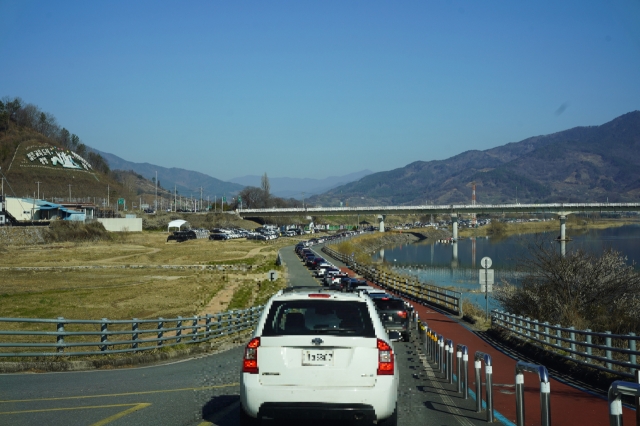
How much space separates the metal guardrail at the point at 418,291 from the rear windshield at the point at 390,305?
8844 millimetres

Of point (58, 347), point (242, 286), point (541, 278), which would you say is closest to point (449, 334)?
point (541, 278)

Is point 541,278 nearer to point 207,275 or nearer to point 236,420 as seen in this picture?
point 236,420

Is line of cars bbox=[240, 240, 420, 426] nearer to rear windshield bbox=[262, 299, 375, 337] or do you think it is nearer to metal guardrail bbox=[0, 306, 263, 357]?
rear windshield bbox=[262, 299, 375, 337]

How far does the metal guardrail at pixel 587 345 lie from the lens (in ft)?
43.4

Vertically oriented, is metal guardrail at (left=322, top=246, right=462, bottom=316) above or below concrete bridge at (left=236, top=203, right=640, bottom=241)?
below

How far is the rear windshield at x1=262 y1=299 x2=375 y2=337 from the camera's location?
26.3ft

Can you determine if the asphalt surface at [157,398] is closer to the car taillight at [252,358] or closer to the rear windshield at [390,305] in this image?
the car taillight at [252,358]

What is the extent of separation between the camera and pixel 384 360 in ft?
26.0

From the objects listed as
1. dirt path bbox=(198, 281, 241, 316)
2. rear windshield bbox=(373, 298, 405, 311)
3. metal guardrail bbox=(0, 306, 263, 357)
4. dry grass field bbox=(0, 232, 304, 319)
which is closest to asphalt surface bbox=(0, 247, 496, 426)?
metal guardrail bbox=(0, 306, 263, 357)

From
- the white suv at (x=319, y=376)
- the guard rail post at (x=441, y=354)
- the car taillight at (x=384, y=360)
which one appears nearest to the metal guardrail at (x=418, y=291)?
the guard rail post at (x=441, y=354)

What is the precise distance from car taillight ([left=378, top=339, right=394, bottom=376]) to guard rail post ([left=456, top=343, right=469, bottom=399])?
4.69 metres

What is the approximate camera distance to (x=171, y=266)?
2714 inches

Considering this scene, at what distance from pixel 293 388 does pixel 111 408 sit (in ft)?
13.3

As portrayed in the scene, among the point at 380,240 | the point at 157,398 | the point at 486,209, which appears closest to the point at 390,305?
the point at 157,398
